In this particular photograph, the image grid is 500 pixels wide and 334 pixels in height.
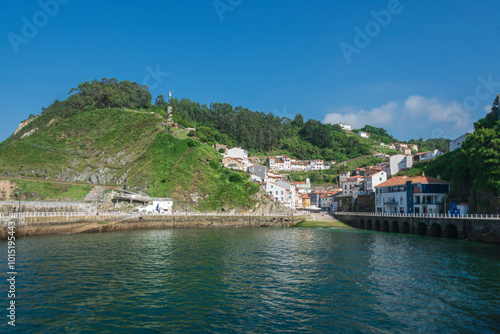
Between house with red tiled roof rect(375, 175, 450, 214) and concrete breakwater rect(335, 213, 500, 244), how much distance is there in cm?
382

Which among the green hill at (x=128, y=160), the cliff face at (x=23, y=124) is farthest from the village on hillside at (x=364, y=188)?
the cliff face at (x=23, y=124)

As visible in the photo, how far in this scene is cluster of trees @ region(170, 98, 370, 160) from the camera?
551ft

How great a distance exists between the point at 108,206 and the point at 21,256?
38738 millimetres

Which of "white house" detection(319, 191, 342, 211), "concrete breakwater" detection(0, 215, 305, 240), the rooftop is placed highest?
the rooftop

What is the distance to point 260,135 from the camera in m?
176

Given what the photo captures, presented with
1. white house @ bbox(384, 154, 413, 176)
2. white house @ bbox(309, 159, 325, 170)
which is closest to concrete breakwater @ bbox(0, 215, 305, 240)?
white house @ bbox(384, 154, 413, 176)

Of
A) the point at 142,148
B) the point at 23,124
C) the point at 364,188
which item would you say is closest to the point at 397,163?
the point at 364,188

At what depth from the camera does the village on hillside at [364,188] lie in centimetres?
6412

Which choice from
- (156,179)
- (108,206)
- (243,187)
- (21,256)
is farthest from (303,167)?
(21,256)

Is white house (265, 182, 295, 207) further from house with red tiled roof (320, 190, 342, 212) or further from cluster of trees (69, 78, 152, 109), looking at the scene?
cluster of trees (69, 78, 152, 109)

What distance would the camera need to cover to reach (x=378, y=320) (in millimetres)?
17531

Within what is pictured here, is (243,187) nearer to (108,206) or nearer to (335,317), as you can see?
(108,206)

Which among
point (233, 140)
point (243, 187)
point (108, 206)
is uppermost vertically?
point (233, 140)

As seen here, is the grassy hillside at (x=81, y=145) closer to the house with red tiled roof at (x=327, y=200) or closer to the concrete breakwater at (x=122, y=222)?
the concrete breakwater at (x=122, y=222)
